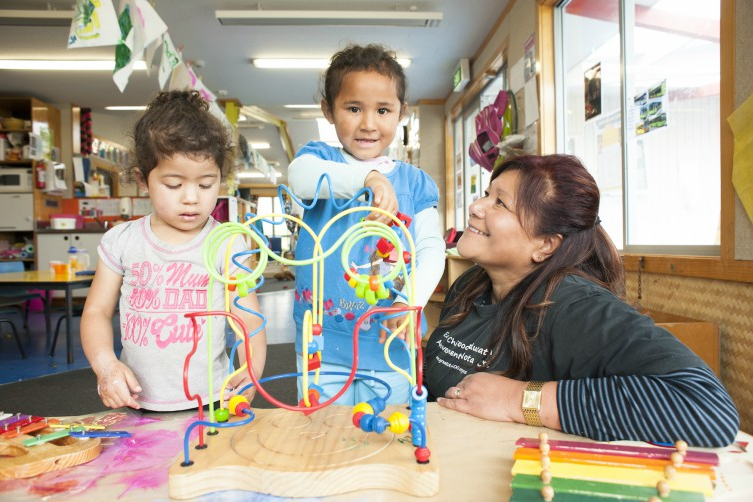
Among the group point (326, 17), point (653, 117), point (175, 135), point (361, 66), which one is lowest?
point (175, 135)

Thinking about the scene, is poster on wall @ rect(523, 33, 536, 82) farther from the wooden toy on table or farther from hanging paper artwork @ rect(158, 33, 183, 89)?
the wooden toy on table

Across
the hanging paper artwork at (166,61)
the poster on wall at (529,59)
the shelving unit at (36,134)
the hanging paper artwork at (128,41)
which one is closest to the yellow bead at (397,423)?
the hanging paper artwork at (128,41)

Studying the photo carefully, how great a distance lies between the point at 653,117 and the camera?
2.67 metres

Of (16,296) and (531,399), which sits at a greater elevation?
(531,399)

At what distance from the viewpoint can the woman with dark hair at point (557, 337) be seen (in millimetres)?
852

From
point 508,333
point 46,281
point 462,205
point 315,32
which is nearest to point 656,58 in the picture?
point 508,333

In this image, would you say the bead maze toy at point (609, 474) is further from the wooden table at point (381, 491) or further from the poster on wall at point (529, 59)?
the poster on wall at point (529, 59)

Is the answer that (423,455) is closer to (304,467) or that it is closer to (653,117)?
(304,467)

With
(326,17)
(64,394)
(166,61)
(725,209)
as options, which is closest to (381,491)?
(725,209)

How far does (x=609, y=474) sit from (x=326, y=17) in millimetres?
4891

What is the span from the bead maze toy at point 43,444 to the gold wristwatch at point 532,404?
0.68m

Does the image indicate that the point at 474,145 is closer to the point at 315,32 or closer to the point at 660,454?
the point at 315,32

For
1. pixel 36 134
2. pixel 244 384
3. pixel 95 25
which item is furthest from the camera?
pixel 36 134

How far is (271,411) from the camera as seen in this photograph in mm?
898
